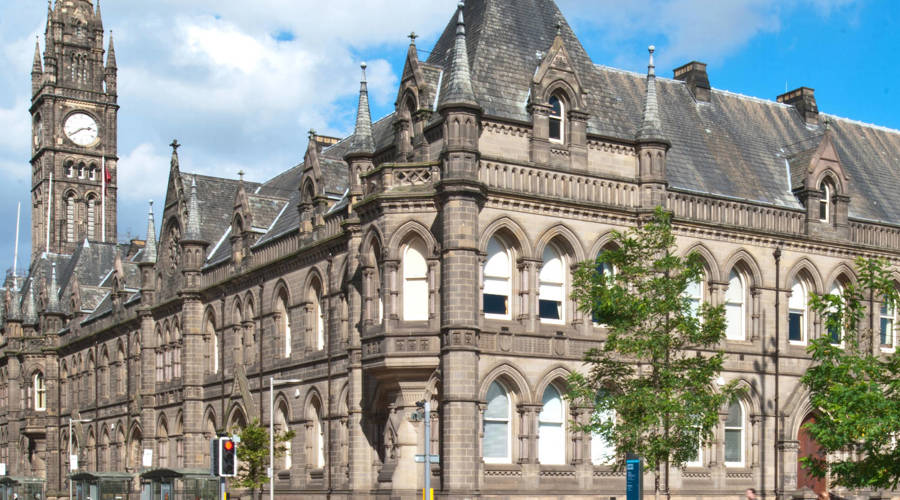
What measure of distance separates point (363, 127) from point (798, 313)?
16280 millimetres

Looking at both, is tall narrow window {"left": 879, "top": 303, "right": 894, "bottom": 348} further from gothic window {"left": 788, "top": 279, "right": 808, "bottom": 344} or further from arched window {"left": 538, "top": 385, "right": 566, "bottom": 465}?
arched window {"left": 538, "top": 385, "right": 566, "bottom": 465}

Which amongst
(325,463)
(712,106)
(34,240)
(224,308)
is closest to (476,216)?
(325,463)

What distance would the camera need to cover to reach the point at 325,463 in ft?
147

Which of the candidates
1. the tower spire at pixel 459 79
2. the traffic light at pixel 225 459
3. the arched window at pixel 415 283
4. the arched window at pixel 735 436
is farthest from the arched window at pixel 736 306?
the traffic light at pixel 225 459

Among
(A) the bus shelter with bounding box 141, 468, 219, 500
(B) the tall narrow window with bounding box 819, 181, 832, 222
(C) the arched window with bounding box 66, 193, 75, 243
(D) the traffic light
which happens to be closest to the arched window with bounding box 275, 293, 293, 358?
(A) the bus shelter with bounding box 141, 468, 219, 500

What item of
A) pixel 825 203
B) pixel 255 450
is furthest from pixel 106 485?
pixel 825 203

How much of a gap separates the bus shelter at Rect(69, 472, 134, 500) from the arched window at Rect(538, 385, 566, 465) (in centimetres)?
2608

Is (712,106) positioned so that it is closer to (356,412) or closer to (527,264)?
(527,264)

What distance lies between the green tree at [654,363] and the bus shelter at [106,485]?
3071 cm

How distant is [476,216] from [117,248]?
168 feet

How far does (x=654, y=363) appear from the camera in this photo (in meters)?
35.2

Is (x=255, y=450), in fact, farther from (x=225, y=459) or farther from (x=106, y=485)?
(x=225, y=459)

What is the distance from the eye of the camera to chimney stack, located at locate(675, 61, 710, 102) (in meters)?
50.5

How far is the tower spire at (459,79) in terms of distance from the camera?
3875 centimetres
